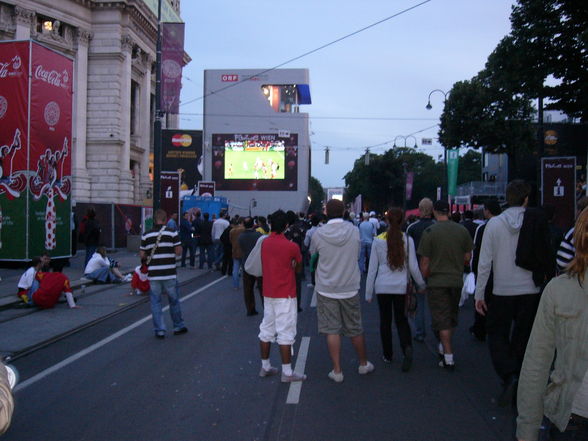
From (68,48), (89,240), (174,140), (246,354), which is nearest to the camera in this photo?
(246,354)

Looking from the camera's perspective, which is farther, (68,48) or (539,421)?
(68,48)

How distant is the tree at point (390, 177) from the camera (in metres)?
82.5

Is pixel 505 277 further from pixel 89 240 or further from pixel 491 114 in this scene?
pixel 491 114

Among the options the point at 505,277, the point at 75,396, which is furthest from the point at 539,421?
the point at 75,396

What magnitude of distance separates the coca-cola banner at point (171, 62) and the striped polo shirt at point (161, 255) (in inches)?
451

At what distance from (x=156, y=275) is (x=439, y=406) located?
4655mm

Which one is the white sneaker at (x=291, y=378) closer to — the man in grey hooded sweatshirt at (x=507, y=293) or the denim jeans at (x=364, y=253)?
the man in grey hooded sweatshirt at (x=507, y=293)

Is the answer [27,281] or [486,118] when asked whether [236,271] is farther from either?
[486,118]

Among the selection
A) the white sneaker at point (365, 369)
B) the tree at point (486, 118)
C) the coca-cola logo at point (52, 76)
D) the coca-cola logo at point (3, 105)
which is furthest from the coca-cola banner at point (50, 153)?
the tree at point (486, 118)

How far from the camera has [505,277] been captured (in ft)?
18.1

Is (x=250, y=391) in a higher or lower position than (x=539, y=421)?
lower

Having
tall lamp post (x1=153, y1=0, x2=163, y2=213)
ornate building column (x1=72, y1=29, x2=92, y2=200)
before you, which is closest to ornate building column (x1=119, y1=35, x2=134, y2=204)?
ornate building column (x1=72, y1=29, x2=92, y2=200)

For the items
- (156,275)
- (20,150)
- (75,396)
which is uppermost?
(20,150)

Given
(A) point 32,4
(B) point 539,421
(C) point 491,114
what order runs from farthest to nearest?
1. (C) point 491,114
2. (A) point 32,4
3. (B) point 539,421
